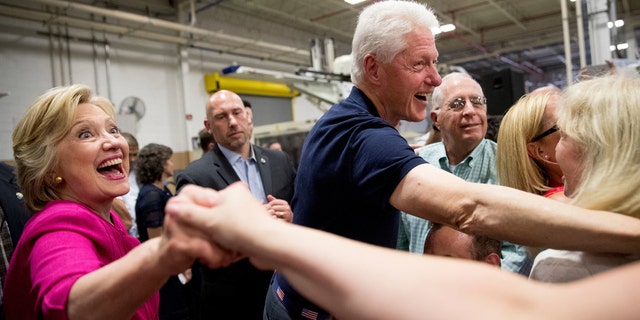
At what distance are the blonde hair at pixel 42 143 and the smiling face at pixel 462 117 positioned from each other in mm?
1731

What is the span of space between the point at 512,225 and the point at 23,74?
22.0 feet

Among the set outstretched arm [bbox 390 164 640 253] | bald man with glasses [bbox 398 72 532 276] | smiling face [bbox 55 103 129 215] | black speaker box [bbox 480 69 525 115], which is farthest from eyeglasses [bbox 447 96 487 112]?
black speaker box [bbox 480 69 525 115]

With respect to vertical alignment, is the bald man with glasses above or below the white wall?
below

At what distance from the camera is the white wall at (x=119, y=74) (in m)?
5.75

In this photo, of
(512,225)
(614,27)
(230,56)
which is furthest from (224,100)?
(230,56)

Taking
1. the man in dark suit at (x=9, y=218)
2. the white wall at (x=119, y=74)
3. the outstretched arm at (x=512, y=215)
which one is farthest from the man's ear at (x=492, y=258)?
the white wall at (x=119, y=74)

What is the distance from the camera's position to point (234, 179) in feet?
8.94

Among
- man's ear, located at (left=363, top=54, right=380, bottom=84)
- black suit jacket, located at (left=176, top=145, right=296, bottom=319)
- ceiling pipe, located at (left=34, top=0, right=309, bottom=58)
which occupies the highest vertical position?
ceiling pipe, located at (left=34, top=0, right=309, bottom=58)

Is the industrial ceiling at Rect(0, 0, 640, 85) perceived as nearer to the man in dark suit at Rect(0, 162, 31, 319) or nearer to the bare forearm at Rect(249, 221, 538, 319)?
the man in dark suit at Rect(0, 162, 31, 319)

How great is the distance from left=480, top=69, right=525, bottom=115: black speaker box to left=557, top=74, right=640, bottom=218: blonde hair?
3.51 metres

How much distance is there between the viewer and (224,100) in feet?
10.2

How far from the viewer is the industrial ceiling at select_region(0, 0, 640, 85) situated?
626 cm

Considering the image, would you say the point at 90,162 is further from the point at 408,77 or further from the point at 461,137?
the point at 461,137

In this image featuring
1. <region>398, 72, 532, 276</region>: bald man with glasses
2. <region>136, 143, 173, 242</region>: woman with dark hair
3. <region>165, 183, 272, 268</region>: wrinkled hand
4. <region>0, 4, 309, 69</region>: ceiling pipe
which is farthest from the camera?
<region>0, 4, 309, 69</region>: ceiling pipe
